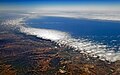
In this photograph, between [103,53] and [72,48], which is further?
[72,48]

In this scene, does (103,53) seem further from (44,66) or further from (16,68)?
(16,68)

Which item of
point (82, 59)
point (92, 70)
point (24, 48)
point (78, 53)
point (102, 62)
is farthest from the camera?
point (24, 48)

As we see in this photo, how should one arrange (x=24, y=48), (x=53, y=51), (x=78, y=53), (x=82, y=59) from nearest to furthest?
(x=82, y=59)
(x=78, y=53)
(x=53, y=51)
(x=24, y=48)

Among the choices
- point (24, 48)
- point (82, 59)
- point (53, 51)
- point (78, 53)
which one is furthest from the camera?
point (24, 48)

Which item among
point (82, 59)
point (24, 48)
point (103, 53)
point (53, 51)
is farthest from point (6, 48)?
point (103, 53)

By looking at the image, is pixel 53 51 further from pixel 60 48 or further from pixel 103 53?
pixel 103 53

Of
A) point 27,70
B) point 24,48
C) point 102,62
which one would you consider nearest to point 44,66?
point 27,70
